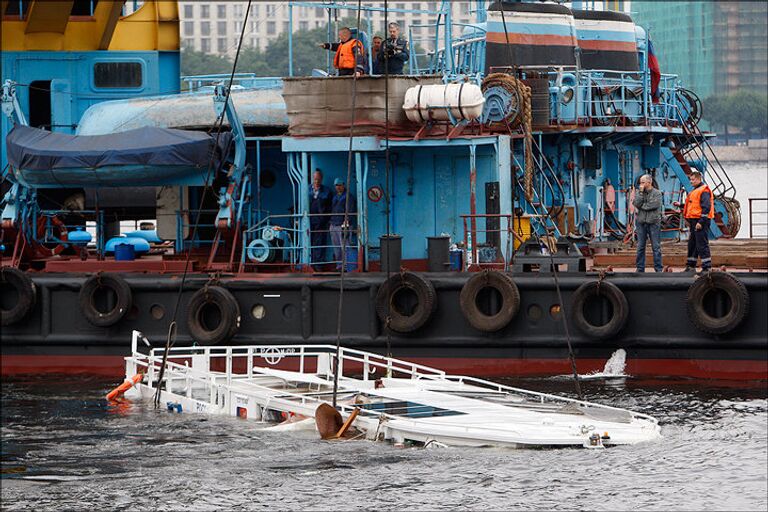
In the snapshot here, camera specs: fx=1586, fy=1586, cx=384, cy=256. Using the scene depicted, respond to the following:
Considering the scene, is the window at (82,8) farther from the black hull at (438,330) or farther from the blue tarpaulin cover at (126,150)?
the black hull at (438,330)

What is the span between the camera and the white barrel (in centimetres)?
2392

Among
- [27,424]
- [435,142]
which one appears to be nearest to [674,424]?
[435,142]

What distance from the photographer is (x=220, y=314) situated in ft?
79.8

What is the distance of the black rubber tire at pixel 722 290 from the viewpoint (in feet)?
74.3

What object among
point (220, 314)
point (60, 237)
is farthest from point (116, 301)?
point (60, 237)

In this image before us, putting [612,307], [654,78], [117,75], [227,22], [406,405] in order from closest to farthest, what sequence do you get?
[406,405] → [612,307] → [117,75] → [654,78] → [227,22]

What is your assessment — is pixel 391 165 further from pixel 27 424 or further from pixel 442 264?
pixel 27 424

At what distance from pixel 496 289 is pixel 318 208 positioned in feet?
10.7

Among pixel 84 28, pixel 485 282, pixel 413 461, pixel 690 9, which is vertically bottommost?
pixel 413 461

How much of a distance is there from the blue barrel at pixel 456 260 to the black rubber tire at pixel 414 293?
3.13 ft

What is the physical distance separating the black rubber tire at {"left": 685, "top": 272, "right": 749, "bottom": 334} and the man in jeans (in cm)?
96

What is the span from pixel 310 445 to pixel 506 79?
27.7 feet

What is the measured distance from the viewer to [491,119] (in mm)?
25484

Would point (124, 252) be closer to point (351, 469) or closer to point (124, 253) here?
point (124, 253)
